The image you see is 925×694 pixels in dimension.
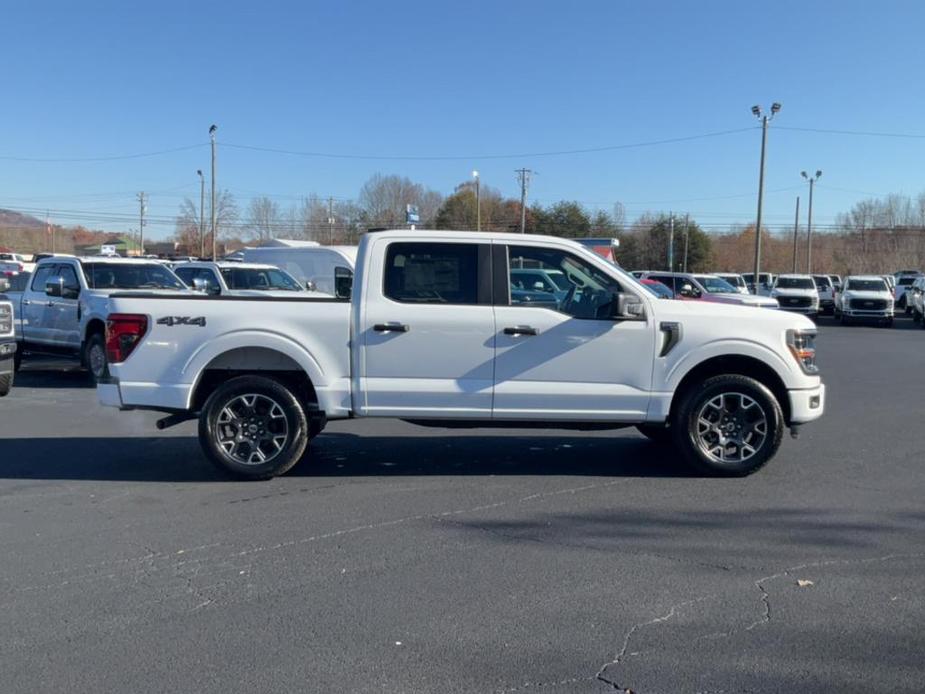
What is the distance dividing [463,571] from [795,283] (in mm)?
34797

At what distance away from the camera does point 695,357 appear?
7391 mm

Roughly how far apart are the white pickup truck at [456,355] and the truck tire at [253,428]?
12 mm

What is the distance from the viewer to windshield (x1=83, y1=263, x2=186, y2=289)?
14422mm

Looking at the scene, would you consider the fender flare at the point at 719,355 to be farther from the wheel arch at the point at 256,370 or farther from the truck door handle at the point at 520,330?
the wheel arch at the point at 256,370

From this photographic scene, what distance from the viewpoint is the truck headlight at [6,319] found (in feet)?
36.4

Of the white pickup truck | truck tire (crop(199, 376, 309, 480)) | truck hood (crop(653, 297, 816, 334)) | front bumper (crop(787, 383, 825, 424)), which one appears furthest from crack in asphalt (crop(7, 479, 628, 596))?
front bumper (crop(787, 383, 825, 424))

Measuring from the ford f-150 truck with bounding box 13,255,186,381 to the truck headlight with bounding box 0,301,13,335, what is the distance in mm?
1999

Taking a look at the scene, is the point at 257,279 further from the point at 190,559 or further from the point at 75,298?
the point at 190,559

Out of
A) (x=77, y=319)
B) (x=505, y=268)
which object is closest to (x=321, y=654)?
(x=505, y=268)

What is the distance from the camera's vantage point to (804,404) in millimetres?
7547

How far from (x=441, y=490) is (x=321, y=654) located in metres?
3.09

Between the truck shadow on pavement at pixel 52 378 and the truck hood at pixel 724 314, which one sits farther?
the truck shadow on pavement at pixel 52 378

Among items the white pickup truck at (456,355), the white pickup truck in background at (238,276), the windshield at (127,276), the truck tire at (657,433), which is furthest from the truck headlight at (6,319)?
the truck tire at (657,433)

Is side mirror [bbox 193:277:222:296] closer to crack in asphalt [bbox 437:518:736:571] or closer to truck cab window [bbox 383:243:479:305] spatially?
truck cab window [bbox 383:243:479:305]
